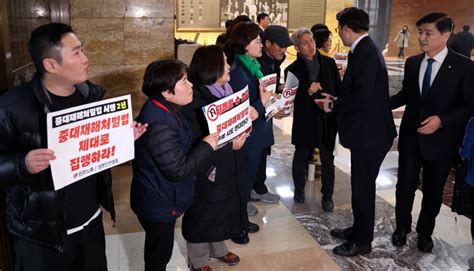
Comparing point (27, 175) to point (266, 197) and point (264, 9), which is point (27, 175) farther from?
point (264, 9)

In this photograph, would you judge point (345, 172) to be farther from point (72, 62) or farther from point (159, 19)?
point (72, 62)

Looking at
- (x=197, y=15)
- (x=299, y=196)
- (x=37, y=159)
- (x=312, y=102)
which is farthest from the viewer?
(x=197, y=15)

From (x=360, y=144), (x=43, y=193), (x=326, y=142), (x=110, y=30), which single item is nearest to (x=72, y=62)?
(x=43, y=193)

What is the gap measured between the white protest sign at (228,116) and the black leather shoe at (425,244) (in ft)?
5.94

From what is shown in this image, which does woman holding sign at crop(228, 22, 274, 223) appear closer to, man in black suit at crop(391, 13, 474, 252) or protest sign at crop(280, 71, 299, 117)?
protest sign at crop(280, 71, 299, 117)

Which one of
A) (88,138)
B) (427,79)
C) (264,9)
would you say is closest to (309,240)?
(427,79)

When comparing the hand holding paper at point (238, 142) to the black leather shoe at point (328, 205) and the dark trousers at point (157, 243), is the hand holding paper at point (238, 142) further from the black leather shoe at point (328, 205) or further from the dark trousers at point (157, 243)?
the black leather shoe at point (328, 205)

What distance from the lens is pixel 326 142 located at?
407 centimetres

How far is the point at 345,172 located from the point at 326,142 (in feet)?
4.60

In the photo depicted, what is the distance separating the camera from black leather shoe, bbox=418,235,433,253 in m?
3.46

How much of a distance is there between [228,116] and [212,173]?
0.39m

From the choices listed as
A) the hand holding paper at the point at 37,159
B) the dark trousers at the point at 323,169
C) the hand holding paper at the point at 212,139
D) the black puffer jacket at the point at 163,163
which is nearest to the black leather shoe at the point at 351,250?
the dark trousers at the point at 323,169

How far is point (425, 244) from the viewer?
3.46m

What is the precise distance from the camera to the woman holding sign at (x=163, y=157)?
88.0 inches
